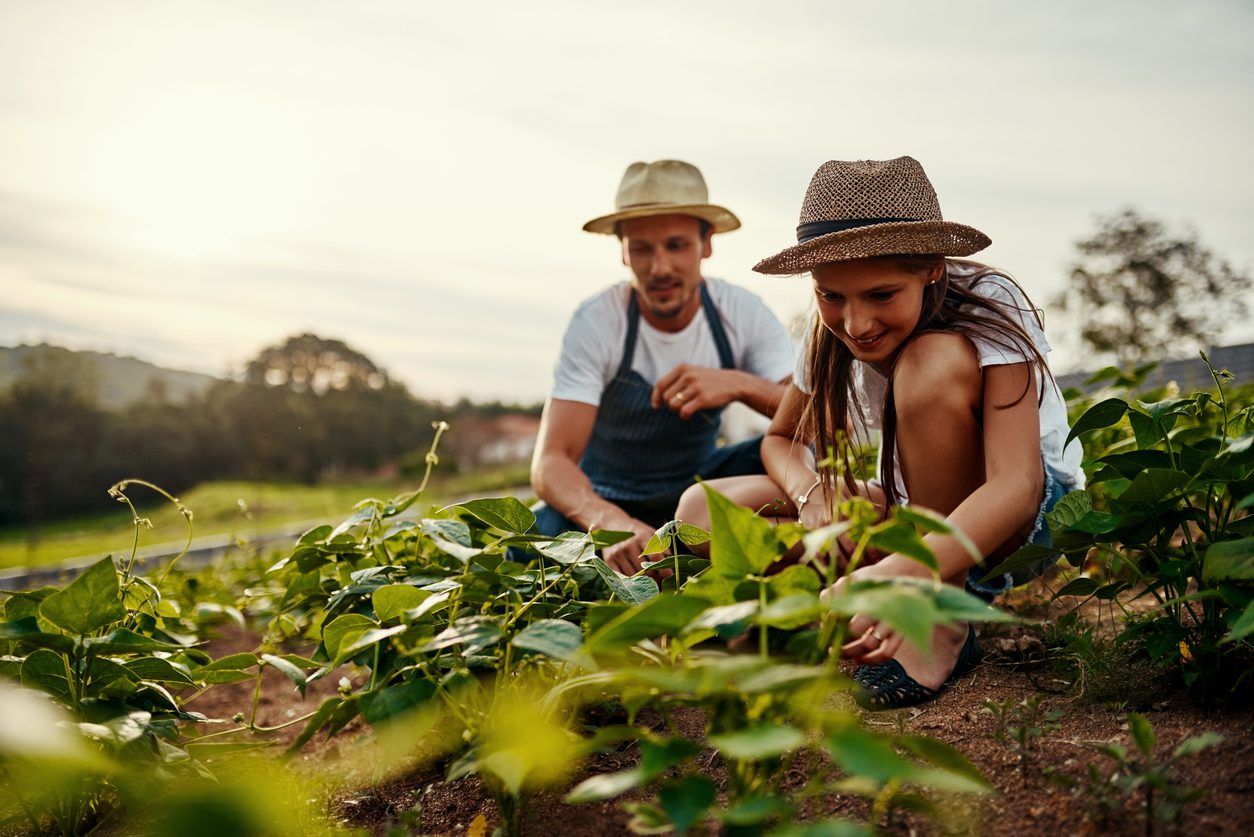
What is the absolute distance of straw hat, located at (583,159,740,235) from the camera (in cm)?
347

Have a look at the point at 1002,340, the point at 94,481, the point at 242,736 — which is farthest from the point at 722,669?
the point at 94,481

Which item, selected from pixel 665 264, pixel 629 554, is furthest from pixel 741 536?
pixel 665 264

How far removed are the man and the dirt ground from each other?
1.53m

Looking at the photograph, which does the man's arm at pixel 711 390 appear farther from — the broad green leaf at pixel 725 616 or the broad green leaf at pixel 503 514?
the broad green leaf at pixel 725 616

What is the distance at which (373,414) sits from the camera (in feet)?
48.2

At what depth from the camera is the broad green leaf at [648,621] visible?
0.91m

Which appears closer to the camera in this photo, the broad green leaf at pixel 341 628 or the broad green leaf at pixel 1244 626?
the broad green leaf at pixel 1244 626

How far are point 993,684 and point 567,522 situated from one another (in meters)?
1.89

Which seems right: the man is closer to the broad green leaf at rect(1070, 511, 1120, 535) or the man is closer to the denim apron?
the denim apron

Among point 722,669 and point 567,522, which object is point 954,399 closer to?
point 722,669

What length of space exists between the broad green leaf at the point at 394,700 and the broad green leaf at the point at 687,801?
483 mm

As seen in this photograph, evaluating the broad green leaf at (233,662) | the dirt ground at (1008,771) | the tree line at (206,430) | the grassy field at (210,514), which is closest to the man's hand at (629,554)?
the dirt ground at (1008,771)

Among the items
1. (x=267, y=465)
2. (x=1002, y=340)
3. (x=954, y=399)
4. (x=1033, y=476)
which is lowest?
(x=267, y=465)

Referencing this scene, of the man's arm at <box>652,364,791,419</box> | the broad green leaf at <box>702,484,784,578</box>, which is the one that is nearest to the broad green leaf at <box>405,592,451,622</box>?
the broad green leaf at <box>702,484,784,578</box>
